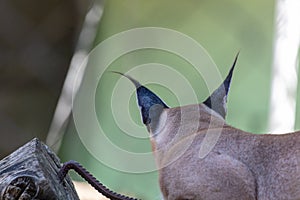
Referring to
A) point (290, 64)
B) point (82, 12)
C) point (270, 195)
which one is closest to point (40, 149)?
point (270, 195)

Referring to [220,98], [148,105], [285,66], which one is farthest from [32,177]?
[285,66]

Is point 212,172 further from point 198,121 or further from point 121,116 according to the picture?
point 121,116

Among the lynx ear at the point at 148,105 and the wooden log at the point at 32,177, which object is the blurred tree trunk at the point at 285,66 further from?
the wooden log at the point at 32,177

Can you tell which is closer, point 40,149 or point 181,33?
point 40,149

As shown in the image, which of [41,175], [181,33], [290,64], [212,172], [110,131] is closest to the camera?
[41,175]

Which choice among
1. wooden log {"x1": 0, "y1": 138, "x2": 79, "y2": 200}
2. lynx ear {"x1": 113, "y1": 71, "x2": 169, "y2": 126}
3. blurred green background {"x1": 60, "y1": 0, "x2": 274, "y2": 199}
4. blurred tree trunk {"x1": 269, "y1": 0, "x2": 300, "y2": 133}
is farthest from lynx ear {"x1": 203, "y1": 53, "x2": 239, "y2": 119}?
blurred green background {"x1": 60, "y1": 0, "x2": 274, "y2": 199}
